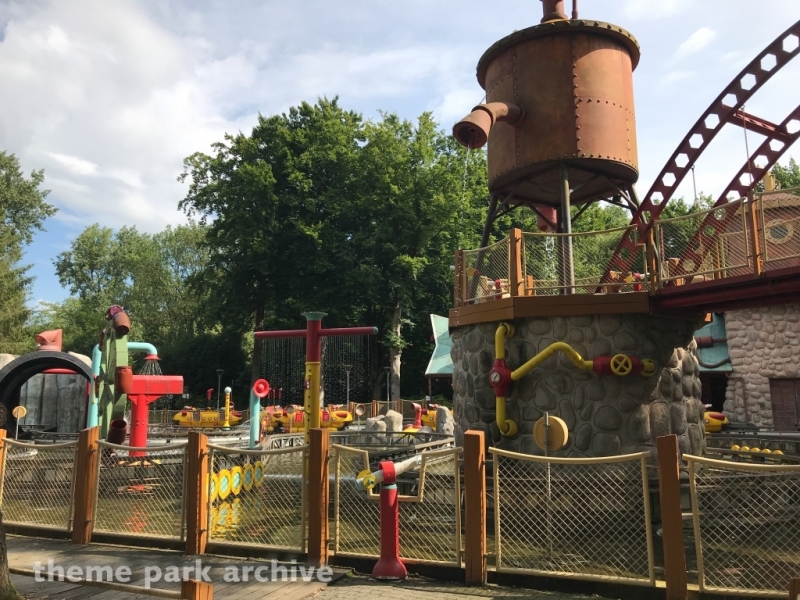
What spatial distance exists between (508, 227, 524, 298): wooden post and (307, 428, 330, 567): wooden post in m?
3.95

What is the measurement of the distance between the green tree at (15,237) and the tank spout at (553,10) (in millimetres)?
43073

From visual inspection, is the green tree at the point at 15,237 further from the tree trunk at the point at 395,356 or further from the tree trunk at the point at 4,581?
the tree trunk at the point at 4,581

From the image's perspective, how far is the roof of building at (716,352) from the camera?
18.8 meters

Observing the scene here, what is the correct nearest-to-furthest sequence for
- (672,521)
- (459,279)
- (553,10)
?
(672,521)
(459,279)
(553,10)

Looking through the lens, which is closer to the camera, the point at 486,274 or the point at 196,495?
the point at 196,495

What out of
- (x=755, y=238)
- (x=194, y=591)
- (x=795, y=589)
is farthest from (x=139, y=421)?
(x=795, y=589)

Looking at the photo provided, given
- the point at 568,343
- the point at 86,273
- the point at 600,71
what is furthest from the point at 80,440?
the point at 86,273

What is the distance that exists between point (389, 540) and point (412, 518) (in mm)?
2495

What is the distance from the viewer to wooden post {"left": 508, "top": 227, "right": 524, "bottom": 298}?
8.90 metres

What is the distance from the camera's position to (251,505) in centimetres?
1063

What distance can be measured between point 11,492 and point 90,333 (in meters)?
45.7

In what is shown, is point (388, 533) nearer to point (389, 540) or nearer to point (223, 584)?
point (389, 540)

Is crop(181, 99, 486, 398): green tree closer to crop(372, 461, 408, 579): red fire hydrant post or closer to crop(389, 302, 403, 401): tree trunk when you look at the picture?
crop(389, 302, 403, 401): tree trunk

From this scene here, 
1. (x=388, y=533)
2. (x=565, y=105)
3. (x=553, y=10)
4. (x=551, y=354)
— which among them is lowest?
(x=388, y=533)
